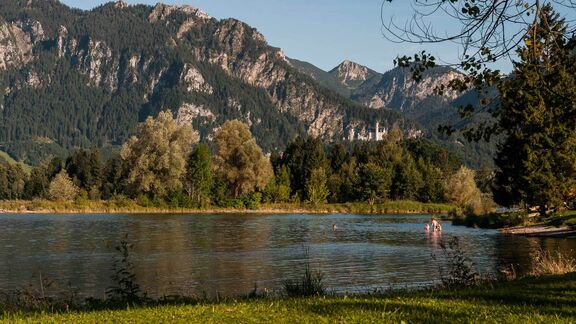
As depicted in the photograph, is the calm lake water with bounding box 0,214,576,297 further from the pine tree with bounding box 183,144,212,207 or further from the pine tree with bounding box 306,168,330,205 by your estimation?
the pine tree with bounding box 306,168,330,205

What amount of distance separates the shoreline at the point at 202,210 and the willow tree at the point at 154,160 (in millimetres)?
3709

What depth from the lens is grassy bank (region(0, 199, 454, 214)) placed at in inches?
4055

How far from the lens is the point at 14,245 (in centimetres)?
4672

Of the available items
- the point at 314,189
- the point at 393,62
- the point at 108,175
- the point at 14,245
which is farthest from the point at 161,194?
the point at 393,62

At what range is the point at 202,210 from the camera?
112 meters

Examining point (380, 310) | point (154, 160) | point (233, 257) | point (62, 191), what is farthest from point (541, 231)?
point (62, 191)

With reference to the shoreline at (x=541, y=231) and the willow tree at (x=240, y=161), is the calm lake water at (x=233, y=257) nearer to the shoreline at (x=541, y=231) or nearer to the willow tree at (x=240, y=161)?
the shoreline at (x=541, y=231)

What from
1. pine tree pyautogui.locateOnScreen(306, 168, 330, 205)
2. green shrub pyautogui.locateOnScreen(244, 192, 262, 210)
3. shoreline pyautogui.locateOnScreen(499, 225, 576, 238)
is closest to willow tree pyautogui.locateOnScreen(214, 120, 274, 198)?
green shrub pyautogui.locateOnScreen(244, 192, 262, 210)

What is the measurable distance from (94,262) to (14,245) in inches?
510

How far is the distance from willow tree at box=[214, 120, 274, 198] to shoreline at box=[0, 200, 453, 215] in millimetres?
5062

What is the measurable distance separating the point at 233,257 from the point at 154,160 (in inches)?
2586

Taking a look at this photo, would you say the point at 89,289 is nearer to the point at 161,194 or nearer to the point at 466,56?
the point at 466,56

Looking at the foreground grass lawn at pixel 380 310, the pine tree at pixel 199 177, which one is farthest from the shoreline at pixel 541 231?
the pine tree at pixel 199 177

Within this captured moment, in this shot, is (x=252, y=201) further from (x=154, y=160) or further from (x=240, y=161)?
(x=154, y=160)
